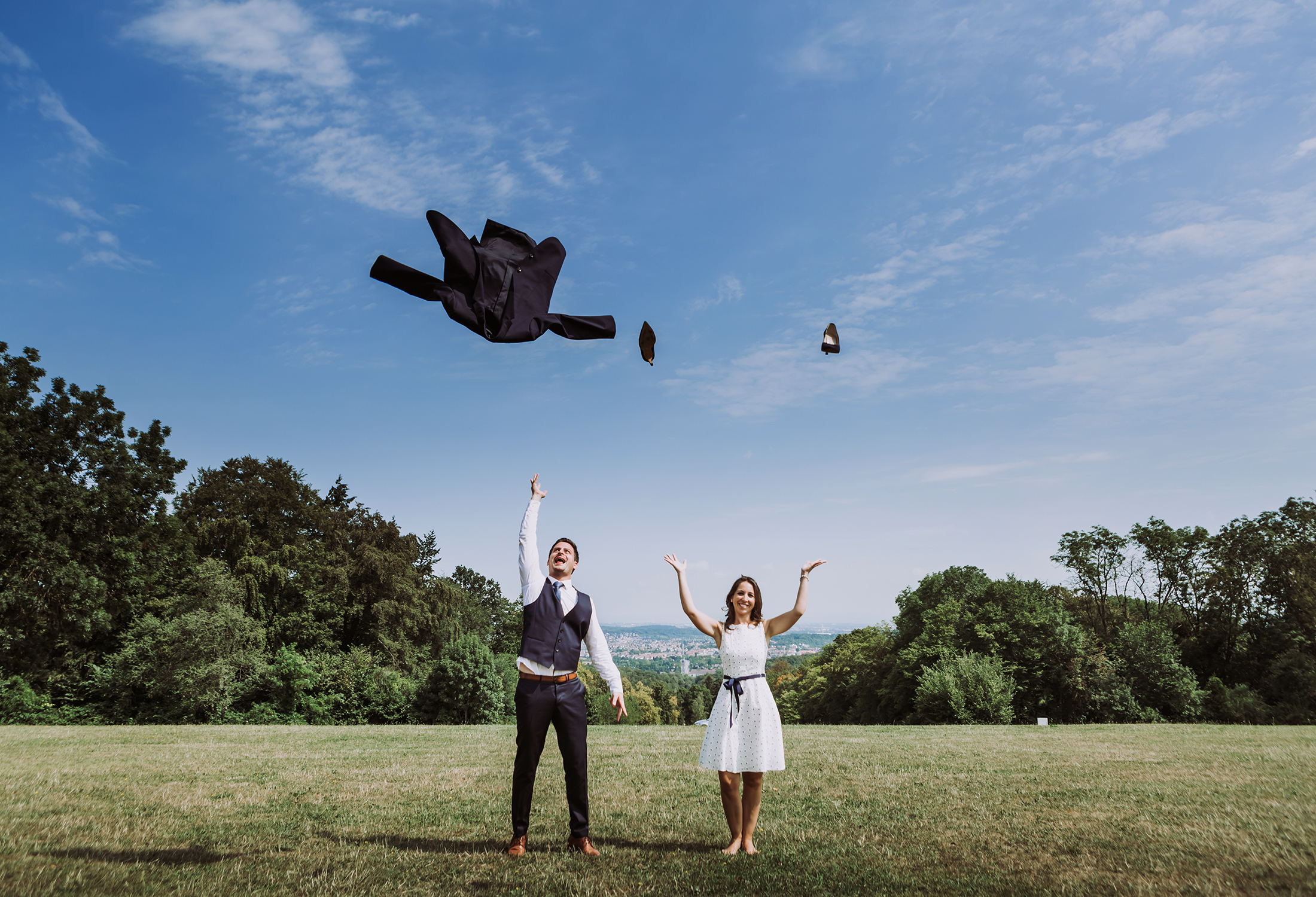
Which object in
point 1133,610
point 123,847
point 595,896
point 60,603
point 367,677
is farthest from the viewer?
point 1133,610

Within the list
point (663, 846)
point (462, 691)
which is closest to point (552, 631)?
point (663, 846)

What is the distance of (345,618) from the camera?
40.5 m

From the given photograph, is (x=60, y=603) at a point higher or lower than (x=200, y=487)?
lower

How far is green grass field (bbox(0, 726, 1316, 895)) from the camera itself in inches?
207

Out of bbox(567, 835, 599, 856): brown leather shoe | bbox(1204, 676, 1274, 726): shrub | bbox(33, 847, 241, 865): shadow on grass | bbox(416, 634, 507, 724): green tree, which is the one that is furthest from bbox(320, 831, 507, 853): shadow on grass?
bbox(1204, 676, 1274, 726): shrub

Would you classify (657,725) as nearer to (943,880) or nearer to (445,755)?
(445,755)

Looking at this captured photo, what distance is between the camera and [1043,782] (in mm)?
9797

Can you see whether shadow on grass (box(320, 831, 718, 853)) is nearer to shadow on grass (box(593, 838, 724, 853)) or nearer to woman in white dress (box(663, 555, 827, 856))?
shadow on grass (box(593, 838, 724, 853))

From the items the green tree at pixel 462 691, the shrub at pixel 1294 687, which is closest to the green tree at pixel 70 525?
the green tree at pixel 462 691

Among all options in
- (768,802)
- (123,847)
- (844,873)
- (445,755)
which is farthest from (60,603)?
(844,873)

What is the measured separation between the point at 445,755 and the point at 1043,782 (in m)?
10.7

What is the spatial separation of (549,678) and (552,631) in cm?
41

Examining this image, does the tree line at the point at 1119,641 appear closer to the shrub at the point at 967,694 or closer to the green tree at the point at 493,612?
the shrub at the point at 967,694

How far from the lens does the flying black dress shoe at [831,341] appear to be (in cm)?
823
